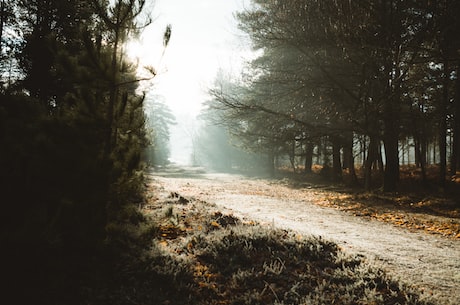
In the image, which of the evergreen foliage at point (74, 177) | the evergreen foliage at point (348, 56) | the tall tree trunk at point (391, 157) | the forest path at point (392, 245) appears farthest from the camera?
the tall tree trunk at point (391, 157)

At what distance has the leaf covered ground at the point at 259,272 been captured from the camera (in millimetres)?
3838

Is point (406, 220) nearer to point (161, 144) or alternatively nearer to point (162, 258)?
point (162, 258)

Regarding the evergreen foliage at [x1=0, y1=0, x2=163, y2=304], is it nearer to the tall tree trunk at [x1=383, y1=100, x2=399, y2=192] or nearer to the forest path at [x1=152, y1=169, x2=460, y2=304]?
the forest path at [x1=152, y1=169, x2=460, y2=304]

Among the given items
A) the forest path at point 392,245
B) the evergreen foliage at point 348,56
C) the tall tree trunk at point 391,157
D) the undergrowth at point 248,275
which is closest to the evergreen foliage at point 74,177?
the undergrowth at point 248,275

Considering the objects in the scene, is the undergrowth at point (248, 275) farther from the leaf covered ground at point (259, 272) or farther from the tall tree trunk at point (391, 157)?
the tall tree trunk at point (391, 157)

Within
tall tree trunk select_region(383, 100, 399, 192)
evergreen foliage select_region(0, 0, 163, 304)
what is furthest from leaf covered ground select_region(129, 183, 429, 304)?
tall tree trunk select_region(383, 100, 399, 192)

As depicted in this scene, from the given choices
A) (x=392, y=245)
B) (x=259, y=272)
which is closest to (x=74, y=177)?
(x=259, y=272)

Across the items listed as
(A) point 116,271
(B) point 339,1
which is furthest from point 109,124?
(B) point 339,1

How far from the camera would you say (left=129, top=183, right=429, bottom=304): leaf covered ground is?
384cm

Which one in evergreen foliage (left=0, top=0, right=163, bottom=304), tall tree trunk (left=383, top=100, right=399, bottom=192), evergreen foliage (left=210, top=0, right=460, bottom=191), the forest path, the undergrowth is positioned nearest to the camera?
evergreen foliage (left=0, top=0, right=163, bottom=304)

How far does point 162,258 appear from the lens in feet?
15.1

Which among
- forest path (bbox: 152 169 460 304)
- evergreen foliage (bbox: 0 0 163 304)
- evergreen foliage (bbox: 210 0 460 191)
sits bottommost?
forest path (bbox: 152 169 460 304)

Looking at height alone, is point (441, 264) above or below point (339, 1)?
below

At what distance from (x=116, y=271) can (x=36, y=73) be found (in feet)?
29.7
